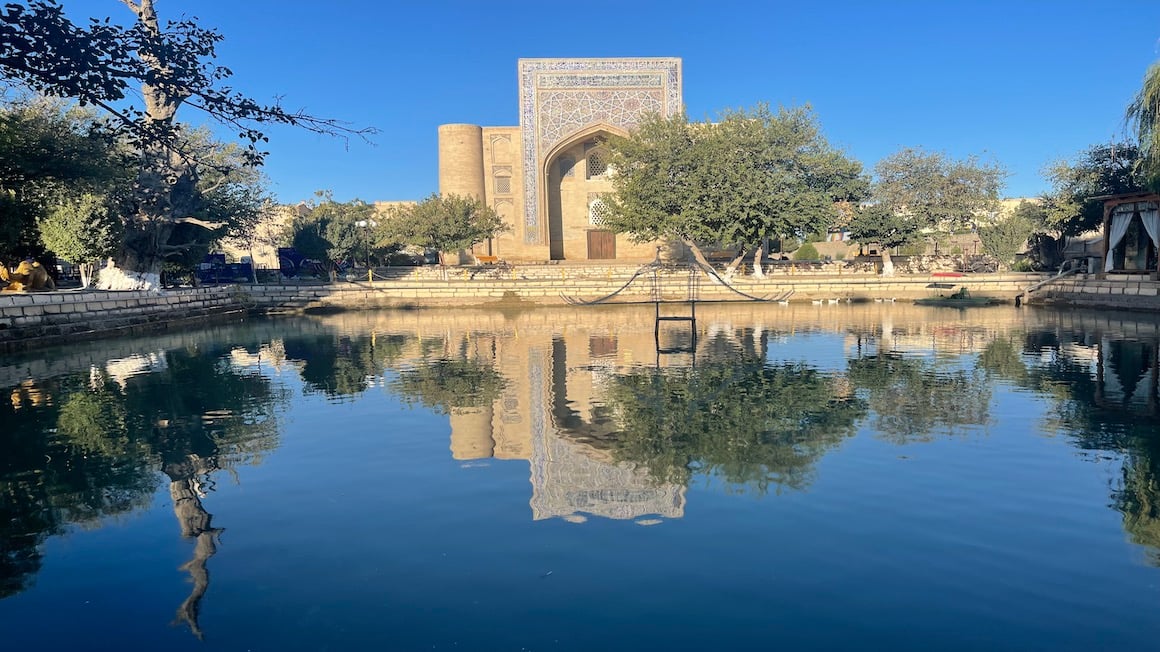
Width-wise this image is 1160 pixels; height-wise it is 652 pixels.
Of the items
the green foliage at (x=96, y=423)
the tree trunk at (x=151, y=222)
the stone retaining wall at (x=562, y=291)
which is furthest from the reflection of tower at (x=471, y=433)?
the stone retaining wall at (x=562, y=291)

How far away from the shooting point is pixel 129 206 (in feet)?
63.2

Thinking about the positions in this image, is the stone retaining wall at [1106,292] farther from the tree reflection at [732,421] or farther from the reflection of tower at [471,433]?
the reflection of tower at [471,433]

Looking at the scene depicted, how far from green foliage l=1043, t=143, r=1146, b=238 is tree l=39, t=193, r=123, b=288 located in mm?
28357

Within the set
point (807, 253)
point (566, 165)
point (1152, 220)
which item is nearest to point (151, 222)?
point (566, 165)

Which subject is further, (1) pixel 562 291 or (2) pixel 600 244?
(2) pixel 600 244

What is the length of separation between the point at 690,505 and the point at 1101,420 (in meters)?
4.89

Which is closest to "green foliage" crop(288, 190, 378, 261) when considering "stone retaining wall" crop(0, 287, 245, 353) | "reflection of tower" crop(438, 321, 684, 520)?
"stone retaining wall" crop(0, 287, 245, 353)

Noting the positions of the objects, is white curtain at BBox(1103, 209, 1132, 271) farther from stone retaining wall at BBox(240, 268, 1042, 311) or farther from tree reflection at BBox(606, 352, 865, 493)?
tree reflection at BBox(606, 352, 865, 493)

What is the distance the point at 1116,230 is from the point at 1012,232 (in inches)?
307

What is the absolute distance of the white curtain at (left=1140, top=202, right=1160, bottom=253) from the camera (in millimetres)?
18875

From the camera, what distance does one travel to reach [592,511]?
4.77 meters

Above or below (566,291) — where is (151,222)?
above

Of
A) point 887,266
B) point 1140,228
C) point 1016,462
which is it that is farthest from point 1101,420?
point 887,266

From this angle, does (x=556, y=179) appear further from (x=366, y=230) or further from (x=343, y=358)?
(x=343, y=358)
